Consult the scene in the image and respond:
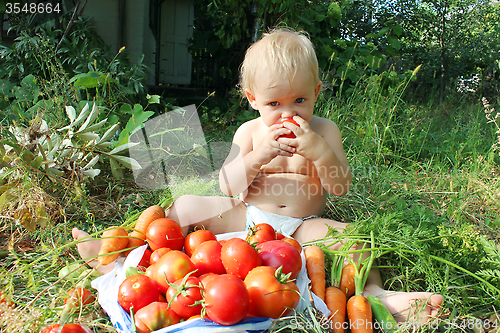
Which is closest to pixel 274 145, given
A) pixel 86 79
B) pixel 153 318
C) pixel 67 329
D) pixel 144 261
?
pixel 144 261

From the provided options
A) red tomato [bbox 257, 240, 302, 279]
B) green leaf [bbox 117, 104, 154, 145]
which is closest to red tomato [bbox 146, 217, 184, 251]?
red tomato [bbox 257, 240, 302, 279]

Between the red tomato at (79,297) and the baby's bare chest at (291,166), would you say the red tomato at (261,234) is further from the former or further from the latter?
the red tomato at (79,297)

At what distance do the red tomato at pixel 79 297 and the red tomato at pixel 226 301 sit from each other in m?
0.50

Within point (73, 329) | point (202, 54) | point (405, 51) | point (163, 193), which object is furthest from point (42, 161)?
point (405, 51)

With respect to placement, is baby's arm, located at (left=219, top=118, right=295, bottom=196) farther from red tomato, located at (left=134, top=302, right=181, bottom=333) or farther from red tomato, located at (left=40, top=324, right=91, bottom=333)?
red tomato, located at (left=40, top=324, right=91, bottom=333)

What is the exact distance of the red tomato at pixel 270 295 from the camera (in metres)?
1.01

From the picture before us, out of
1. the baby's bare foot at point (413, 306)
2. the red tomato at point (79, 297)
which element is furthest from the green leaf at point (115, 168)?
the baby's bare foot at point (413, 306)

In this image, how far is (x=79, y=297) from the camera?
115cm

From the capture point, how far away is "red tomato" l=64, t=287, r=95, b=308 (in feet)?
3.70

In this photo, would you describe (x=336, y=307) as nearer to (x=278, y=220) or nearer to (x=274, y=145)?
(x=278, y=220)

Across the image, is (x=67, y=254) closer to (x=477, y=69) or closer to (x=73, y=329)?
(x=73, y=329)

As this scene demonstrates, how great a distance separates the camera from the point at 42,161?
1.80 meters

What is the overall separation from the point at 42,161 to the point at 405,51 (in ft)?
26.9

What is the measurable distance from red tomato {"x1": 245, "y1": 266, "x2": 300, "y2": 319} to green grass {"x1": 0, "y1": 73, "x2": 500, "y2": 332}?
63 mm
